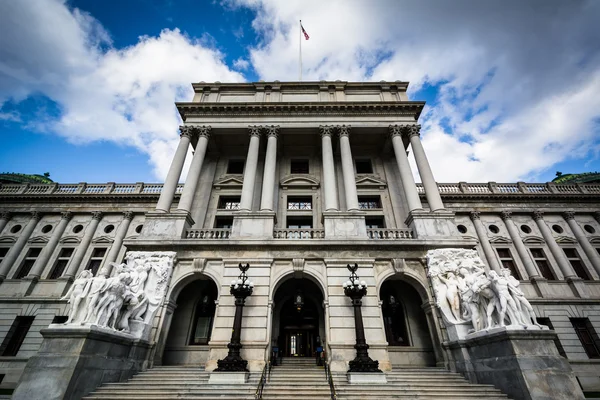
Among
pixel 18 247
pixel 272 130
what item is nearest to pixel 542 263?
pixel 272 130

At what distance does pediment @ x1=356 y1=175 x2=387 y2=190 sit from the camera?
2183 cm

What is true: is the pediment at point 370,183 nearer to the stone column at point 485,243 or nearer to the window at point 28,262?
the stone column at point 485,243

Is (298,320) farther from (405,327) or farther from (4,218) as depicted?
(4,218)

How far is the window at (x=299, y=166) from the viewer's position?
23.3m

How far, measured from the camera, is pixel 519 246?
79.9 feet

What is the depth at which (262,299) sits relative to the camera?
13930 mm

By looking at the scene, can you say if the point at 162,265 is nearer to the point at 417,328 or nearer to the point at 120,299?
the point at 120,299

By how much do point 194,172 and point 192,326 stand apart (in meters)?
10.1

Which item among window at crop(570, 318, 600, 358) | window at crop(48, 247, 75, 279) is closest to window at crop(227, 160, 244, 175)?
window at crop(48, 247, 75, 279)

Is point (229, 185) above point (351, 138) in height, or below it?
below

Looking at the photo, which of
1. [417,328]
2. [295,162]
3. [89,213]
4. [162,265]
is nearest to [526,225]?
[417,328]

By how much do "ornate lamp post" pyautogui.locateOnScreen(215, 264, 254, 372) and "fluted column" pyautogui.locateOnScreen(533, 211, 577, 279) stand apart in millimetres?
27206

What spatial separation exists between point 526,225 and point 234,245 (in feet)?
89.7

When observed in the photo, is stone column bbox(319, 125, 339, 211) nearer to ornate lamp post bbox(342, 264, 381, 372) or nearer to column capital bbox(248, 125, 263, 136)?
column capital bbox(248, 125, 263, 136)
